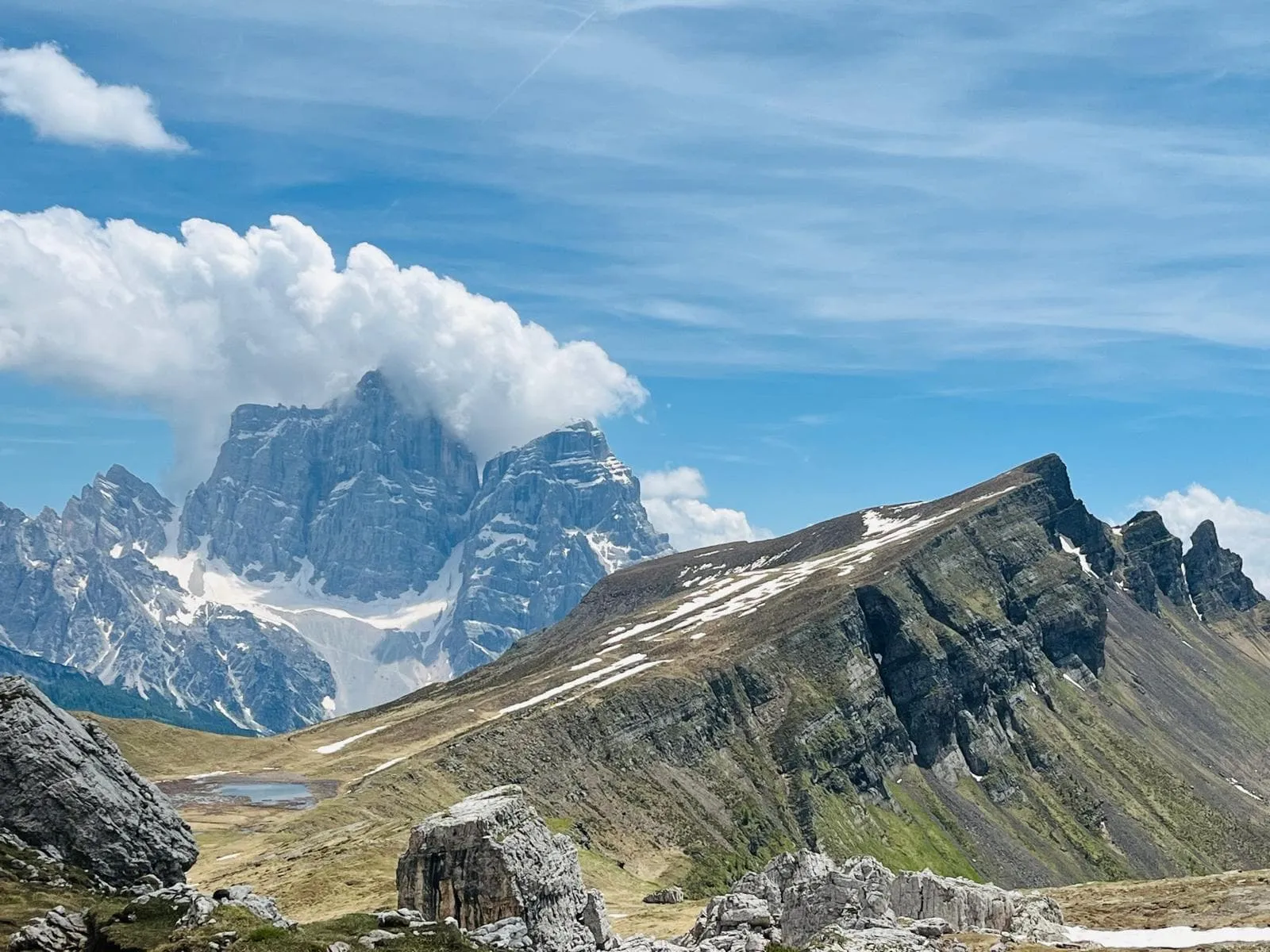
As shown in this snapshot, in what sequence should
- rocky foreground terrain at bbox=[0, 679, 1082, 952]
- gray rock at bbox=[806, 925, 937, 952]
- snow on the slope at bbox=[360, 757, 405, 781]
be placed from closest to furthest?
rocky foreground terrain at bbox=[0, 679, 1082, 952]
gray rock at bbox=[806, 925, 937, 952]
snow on the slope at bbox=[360, 757, 405, 781]

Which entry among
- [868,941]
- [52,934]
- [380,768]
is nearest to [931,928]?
[868,941]

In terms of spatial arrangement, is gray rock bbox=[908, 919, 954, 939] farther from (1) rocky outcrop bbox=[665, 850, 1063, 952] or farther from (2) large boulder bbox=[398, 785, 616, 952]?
(2) large boulder bbox=[398, 785, 616, 952]

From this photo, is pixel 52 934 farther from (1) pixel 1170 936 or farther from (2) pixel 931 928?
(1) pixel 1170 936

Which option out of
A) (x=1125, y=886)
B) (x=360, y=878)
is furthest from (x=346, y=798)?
(x=1125, y=886)

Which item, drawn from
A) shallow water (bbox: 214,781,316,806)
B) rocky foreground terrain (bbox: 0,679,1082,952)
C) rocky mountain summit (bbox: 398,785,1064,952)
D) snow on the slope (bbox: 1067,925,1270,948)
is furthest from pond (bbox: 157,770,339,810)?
snow on the slope (bbox: 1067,925,1270,948)

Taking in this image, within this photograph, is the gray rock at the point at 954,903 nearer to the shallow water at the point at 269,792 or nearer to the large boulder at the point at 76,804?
the large boulder at the point at 76,804

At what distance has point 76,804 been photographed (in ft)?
200

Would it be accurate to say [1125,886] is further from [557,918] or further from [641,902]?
[557,918]

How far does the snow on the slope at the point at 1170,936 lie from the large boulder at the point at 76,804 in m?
49.7

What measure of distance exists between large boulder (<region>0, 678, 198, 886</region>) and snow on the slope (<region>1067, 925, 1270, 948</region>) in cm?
4967

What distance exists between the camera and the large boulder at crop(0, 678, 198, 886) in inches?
2367

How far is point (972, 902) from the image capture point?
75312mm

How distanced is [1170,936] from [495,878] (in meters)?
37.5

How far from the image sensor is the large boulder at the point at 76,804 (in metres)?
60.1
